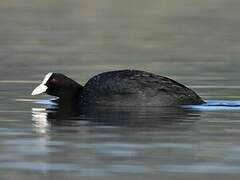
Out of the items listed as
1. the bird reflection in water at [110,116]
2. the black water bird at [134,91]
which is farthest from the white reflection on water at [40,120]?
the black water bird at [134,91]

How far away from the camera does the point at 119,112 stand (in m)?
17.8

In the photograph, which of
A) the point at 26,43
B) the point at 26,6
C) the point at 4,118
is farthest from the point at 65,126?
the point at 26,6

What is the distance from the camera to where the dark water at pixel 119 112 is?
12680 millimetres

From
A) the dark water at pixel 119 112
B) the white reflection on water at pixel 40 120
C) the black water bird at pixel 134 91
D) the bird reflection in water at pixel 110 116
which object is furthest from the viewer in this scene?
the black water bird at pixel 134 91

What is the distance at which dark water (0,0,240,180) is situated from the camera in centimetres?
1268

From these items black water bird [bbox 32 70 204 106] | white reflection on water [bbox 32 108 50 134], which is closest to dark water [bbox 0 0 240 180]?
white reflection on water [bbox 32 108 50 134]

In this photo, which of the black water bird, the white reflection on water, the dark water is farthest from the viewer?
the black water bird

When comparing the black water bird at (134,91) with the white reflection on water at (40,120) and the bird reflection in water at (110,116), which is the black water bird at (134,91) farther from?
the white reflection on water at (40,120)

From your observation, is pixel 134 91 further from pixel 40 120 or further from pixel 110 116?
pixel 40 120

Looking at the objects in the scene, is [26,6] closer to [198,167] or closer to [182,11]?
[182,11]

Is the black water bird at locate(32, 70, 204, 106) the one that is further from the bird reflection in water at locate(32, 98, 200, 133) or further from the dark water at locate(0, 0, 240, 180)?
the dark water at locate(0, 0, 240, 180)

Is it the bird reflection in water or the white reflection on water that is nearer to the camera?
the white reflection on water

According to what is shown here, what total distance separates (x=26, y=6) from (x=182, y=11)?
26.8 feet

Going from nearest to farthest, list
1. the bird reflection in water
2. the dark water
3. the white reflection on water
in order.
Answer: the dark water → the white reflection on water → the bird reflection in water
